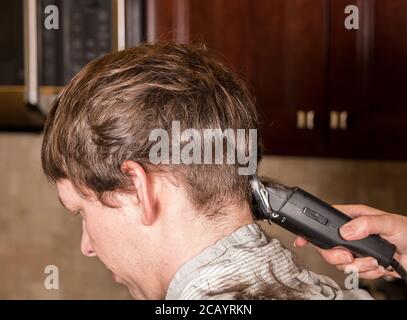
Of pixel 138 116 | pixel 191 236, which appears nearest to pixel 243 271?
pixel 191 236

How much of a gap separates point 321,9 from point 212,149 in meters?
0.86

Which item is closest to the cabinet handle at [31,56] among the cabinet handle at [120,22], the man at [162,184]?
the cabinet handle at [120,22]

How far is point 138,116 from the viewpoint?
2.79 ft

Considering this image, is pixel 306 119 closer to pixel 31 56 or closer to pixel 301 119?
pixel 301 119

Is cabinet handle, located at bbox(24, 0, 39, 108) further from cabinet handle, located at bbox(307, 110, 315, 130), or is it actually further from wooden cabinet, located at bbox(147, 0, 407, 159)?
cabinet handle, located at bbox(307, 110, 315, 130)

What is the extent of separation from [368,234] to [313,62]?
2.46ft

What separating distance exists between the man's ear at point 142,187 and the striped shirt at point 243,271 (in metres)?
0.08

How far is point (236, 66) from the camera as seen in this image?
1.73 meters

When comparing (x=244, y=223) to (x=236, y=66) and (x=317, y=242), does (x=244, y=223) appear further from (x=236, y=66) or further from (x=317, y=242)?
(x=236, y=66)

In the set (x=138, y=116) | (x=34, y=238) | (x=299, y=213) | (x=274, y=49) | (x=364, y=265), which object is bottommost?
(x=34, y=238)

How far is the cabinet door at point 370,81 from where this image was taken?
5.23 feet
